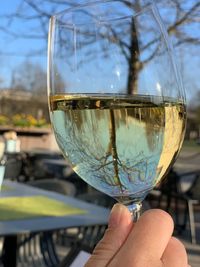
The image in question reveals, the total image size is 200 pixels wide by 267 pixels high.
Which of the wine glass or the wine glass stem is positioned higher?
the wine glass

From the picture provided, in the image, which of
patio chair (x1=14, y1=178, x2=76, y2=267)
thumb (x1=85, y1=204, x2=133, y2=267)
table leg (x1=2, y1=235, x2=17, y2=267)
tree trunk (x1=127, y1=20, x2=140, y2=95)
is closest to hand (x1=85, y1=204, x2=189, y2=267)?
thumb (x1=85, y1=204, x2=133, y2=267)

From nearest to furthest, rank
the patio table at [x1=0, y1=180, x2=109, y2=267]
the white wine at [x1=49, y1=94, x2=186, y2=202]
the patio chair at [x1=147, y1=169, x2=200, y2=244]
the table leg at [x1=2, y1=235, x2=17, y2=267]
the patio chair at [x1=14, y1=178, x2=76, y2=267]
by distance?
the white wine at [x1=49, y1=94, x2=186, y2=202] → the patio table at [x1=0, y1=180, x2=109, y2=267] → the table leg at [x1=2, y1=235, x2=17, y2=267] → the patio chair at [x1=14, y1=178, x2=76, y2=267] → the patio chair at [x1=147, y1=169, x2=200, y2=244]

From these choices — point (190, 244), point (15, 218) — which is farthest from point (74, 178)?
point (15, 218)

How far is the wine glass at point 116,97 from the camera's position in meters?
0.73

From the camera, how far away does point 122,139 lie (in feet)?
2.38

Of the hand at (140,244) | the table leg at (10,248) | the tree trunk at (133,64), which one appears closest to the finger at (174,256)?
the hand at (140,244)

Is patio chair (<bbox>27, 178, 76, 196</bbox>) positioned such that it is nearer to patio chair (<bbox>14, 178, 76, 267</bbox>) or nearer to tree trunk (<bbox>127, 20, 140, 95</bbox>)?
patio chair (<bbox>14, 178, 76, 267</bbox>)

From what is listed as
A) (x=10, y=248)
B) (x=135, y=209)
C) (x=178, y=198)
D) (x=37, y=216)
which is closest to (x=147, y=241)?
(x=135, y=209)

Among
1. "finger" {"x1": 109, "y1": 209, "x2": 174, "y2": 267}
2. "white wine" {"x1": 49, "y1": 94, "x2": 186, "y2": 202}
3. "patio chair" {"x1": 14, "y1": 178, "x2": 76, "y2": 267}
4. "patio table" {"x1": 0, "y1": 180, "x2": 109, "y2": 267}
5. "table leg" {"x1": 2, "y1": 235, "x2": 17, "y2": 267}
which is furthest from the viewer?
"patio chair" {"x1": 14, "y1": 178, "x2": 76, "y2": 267}

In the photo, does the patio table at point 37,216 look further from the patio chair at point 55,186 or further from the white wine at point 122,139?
the patio chair at point 55,186

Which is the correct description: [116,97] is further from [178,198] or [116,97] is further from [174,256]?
[178,198]

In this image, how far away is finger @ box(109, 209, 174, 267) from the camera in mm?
597

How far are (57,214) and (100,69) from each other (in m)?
1.31

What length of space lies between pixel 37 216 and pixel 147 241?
144cm
